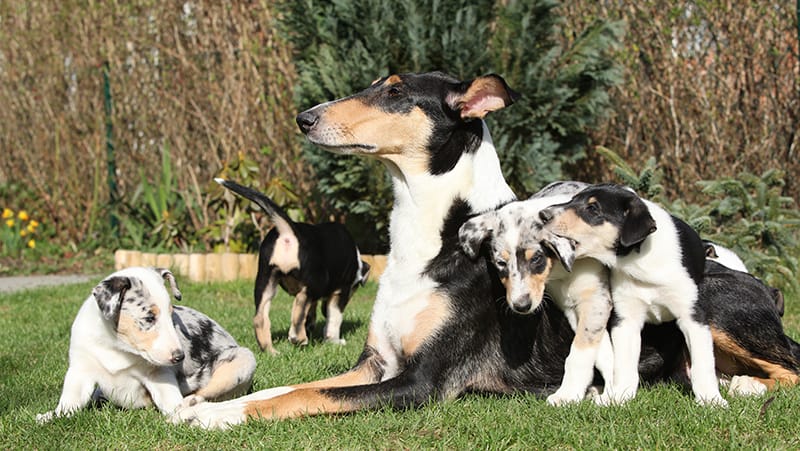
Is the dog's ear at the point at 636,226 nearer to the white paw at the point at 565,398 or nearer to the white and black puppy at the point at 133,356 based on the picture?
the white paw at the point at 565,398

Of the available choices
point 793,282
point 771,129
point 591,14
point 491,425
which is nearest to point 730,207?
point 793,282

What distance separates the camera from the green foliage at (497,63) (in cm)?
955

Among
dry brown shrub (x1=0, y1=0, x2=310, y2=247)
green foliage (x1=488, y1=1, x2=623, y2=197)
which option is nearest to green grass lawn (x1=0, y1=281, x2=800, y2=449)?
green foliage (x1=488, y1=1, x2=623, y2=197)

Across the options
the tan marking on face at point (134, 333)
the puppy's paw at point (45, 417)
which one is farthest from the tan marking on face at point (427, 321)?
the puppy's paw at point (45, 417)

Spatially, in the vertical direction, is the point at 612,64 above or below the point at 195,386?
above

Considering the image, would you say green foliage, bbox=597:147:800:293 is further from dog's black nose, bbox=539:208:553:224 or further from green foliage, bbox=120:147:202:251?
green foliage, bbox=120:147:202:251

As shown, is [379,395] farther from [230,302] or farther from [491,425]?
[230,302]

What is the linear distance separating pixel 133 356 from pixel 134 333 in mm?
161

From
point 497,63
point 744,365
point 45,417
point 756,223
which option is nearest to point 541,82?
point 497,63

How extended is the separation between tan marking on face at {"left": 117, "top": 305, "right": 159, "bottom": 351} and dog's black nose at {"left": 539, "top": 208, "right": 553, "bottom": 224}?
74.7 inches

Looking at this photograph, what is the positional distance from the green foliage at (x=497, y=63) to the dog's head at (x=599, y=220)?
5460 millimetres

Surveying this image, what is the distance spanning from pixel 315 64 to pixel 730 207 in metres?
4.89

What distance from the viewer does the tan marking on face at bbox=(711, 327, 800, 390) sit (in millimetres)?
4340

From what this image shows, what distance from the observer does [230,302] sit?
920cm
